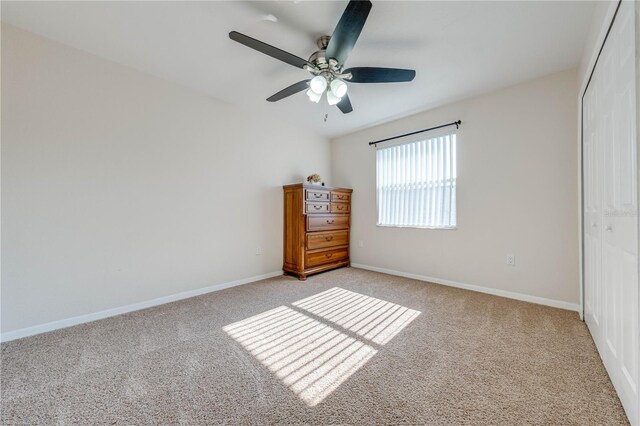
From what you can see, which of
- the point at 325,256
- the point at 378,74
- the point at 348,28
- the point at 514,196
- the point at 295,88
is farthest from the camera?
the point at 325,256

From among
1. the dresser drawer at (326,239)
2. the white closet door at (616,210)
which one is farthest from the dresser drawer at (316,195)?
the white closet door at (616,210)

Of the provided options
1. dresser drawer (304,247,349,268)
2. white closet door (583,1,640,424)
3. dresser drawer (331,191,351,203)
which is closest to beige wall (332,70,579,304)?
white closet door (583,1,640,424)

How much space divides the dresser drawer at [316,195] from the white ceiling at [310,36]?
135cm

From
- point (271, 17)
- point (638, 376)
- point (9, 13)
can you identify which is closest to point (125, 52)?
point (9, 13)

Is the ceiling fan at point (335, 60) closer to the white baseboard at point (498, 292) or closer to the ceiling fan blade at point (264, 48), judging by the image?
the ceiling fan blade at point (264, 48)

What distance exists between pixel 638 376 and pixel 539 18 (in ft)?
7.16

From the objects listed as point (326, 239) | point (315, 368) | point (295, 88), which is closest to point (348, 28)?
point (295, 88)

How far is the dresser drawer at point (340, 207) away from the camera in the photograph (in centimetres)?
389

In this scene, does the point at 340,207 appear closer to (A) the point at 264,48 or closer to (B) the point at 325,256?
(B) the point at 325,256

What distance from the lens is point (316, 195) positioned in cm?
358

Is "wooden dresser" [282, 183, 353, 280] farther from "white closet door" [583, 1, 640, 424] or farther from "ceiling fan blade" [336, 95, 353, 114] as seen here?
"white closet door" [583, 1, 640, 424]

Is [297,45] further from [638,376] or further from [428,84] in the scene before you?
[638,376]

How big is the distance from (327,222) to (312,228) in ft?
1.13

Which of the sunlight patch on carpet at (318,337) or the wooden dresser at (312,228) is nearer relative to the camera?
the sunlight patch on carpet at (318,337)
